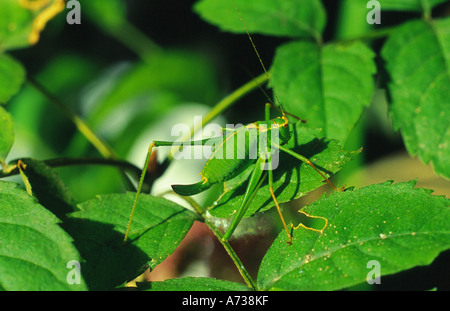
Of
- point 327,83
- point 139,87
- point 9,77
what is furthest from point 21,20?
point 327,83

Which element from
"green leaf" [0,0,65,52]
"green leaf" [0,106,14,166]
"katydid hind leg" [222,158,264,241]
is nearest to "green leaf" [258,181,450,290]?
"katydid hind leg" [222,158,264,241]

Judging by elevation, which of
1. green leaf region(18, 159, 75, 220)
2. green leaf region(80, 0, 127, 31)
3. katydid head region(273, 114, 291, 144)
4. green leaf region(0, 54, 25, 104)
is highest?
green leaf region(80, 0, 127, 31)

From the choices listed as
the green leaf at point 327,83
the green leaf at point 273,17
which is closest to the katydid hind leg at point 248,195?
the green leaf at point 327,83

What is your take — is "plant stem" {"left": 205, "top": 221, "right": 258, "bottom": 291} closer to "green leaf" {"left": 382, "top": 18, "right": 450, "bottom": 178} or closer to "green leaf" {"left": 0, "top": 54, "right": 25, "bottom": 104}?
"green leaf" {"left": 382, "top": 18, "right": 450, "bottom": 178}

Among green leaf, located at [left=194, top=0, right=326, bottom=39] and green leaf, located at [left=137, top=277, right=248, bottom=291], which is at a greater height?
green leaf, located at [left=194, top=0, right=326, bottom=39]

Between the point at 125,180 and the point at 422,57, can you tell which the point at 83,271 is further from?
the point at 422,57

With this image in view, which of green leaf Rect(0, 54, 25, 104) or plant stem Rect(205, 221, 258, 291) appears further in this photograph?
green leaf Rect(0, 54, 25, 104)

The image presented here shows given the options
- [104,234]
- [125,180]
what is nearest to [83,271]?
[104,234]

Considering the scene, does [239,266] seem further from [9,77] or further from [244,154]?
[9,77]
